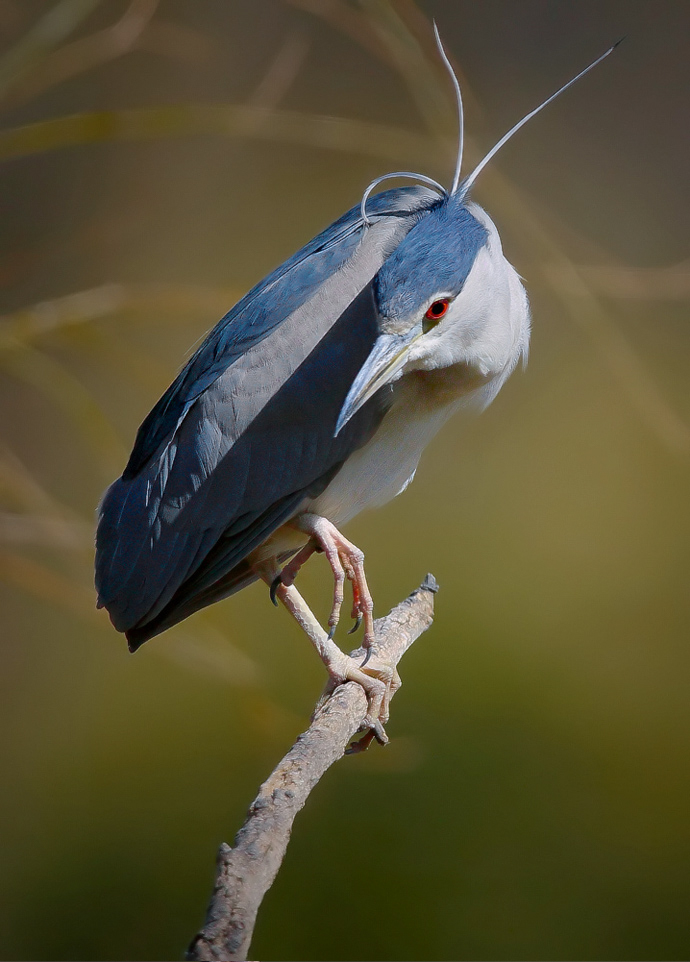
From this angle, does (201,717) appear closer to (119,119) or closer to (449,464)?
(449,464)

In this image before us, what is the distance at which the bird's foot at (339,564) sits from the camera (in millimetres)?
1452

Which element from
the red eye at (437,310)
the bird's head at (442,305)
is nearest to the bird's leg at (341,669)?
the bird's head at (442,305)

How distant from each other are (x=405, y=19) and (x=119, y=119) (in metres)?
0.43

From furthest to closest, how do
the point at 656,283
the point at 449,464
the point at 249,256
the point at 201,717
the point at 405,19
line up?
the point at 249,256, the point at 449,464, the point at 201,717, the point at 656,283, the point at 405,19

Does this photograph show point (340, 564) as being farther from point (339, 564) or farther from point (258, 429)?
point (258, 429)

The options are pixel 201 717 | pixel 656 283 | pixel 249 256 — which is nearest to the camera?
pixel 656 283

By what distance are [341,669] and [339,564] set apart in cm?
19

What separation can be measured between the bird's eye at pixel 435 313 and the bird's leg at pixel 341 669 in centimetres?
45

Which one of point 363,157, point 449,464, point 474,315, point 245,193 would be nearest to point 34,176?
point 245,193

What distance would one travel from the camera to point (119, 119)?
4.40 ft

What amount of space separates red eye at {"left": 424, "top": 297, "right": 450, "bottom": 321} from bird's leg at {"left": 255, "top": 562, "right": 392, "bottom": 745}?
0.47 meters

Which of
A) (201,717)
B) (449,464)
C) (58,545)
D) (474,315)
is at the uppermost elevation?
(449,464)

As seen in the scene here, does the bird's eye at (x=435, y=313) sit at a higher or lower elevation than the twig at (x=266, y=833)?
higher

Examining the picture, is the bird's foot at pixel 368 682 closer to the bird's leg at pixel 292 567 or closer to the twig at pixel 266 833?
the twig at pixel 266 833
